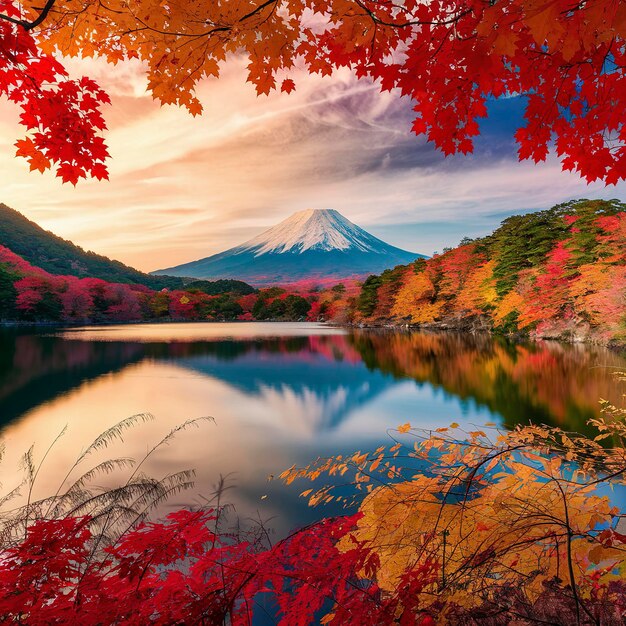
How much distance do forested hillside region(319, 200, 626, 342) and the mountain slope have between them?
69016mm

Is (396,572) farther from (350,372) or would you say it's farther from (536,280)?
(536,280)

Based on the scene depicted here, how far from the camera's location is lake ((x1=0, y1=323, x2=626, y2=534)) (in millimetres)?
9016

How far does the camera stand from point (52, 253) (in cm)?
8194

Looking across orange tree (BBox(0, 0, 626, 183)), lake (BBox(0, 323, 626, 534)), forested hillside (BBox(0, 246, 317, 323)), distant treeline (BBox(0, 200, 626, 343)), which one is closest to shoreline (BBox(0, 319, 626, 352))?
distant treeline (BBox(0, 200, 626, 343))

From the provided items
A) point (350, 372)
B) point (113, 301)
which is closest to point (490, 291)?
point (350, 372)

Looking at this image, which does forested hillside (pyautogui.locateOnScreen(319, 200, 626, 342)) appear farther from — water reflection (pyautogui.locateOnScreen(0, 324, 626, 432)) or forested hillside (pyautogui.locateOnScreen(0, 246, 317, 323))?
forested hillside (pyautogui.locateOnScreen(0, 246, 317, 323))

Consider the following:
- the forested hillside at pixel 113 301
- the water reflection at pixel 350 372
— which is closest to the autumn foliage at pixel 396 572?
the water reflection at pixel 350 372

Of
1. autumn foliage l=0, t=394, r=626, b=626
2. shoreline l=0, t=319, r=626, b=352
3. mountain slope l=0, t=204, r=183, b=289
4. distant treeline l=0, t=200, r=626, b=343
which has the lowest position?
shoreline l=0, t=319, r=626, b=352

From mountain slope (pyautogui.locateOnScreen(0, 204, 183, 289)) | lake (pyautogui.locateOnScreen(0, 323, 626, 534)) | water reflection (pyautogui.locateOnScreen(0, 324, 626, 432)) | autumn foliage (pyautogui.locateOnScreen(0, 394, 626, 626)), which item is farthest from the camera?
mountain slope (pyautogui.locateOnScreen(0, 204, 183, 289))

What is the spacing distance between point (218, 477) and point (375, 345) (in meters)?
24.1

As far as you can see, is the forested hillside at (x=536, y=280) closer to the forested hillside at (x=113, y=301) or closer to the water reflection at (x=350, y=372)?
the water reflection at (x=350, y=372)

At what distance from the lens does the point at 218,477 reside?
27.6 ft

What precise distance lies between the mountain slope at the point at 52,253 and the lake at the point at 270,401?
65.1 meters

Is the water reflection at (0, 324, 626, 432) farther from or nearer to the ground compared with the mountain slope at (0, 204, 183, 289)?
nearer to the ground
